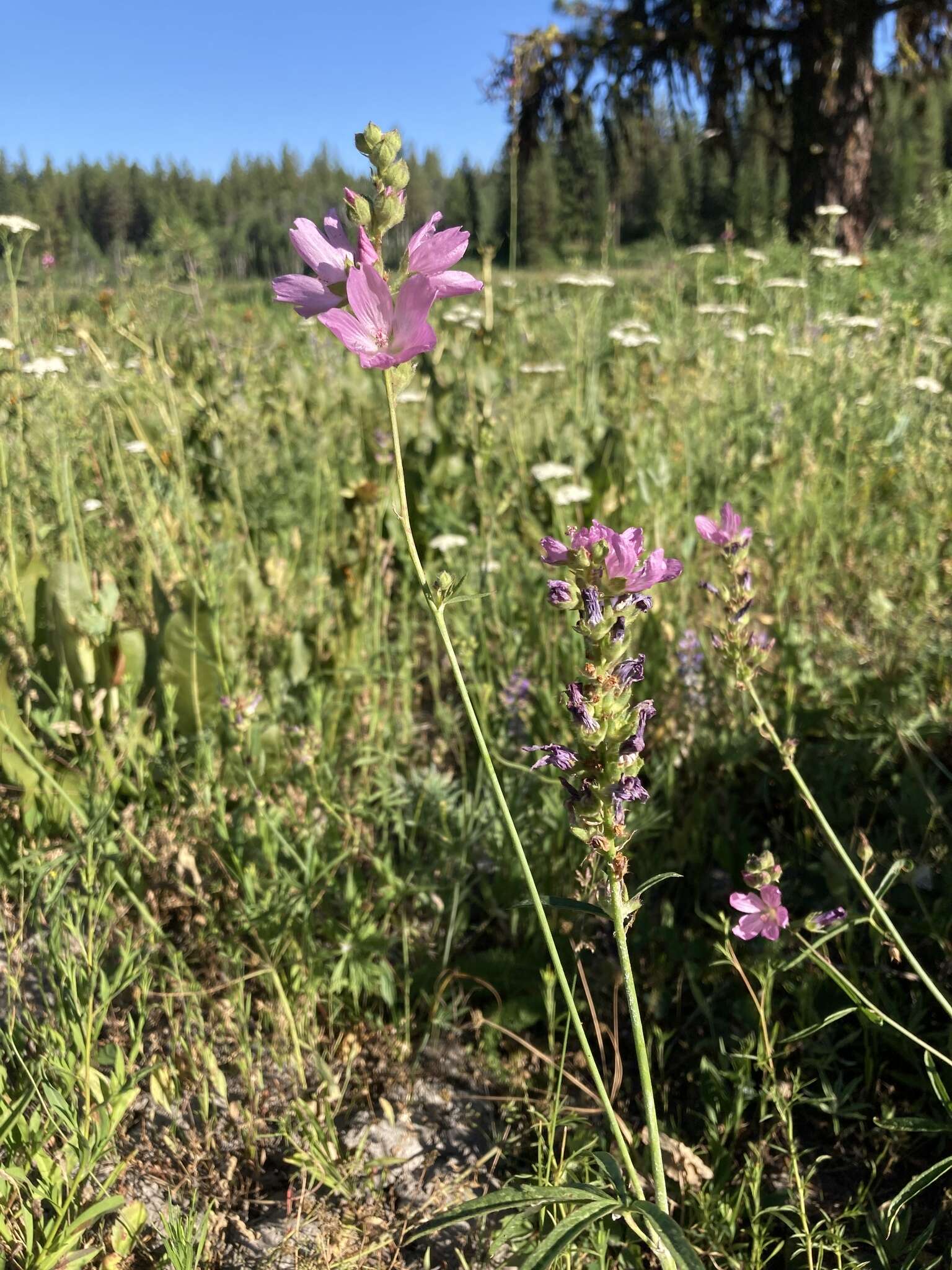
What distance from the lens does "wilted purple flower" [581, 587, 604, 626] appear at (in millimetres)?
852

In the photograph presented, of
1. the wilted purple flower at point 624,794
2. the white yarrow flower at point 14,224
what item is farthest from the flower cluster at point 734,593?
the white yarrow flower at point 14,224

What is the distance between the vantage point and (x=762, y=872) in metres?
1.10

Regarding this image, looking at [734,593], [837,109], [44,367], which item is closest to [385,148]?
[734,593]

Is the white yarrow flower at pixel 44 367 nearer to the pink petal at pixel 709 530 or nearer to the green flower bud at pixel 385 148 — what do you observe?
the green flower bud at pixel 385 148

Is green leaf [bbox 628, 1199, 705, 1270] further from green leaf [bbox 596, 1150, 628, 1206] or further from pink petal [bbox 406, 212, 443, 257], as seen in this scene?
pink petal [bbox 406, 212, 443, 257]

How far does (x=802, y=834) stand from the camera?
1.75 meters

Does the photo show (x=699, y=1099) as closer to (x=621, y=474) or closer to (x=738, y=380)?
(x=621, y=474)

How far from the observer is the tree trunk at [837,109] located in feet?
33.1

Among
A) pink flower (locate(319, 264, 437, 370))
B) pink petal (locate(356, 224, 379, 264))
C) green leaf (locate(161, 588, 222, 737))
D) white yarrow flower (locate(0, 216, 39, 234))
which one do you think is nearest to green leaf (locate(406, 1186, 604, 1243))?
pink flower (locate(319, 264, 437, 370))

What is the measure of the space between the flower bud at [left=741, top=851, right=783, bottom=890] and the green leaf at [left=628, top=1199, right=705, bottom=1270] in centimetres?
40

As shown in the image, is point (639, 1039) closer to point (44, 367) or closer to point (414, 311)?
point (414, 311)

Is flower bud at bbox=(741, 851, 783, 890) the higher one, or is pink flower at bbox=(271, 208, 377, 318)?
pink flower at bbox=(271, 208, 377, 318)

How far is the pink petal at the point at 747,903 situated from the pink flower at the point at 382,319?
31.6 inches

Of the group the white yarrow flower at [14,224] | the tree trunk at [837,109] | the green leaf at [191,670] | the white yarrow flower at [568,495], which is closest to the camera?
the green leaf at [191,670]
